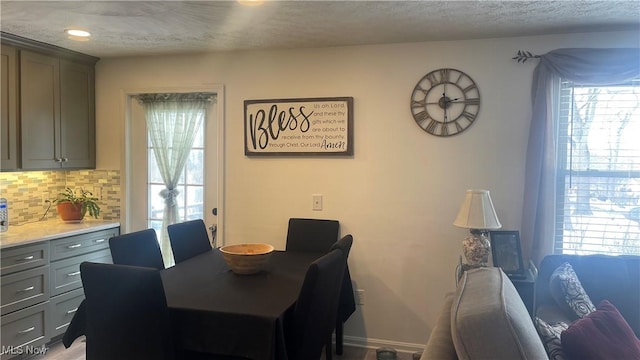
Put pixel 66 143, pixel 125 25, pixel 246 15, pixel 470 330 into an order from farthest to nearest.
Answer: pixel 66 143
pixel 125 25
pixel 246 15
pixel 470 330

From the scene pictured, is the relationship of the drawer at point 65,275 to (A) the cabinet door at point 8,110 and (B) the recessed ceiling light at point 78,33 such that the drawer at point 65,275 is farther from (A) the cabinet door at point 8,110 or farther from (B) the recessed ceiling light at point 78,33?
(B) the recessed ceiling light at point 78,33

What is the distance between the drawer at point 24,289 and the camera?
2.92 meters

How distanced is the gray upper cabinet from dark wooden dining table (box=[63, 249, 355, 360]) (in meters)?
1.80

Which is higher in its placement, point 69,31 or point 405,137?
point 69,31

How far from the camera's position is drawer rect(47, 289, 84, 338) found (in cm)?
327

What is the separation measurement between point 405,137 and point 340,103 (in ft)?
1.82

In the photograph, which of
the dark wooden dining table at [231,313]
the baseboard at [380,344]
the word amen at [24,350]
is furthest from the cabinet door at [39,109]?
the baseboard at [380,344]

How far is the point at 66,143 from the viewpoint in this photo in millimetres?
3727

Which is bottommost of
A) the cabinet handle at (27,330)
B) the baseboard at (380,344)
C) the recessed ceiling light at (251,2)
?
the baseboard at (380,344)

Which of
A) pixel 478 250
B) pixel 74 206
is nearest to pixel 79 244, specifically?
pixel 74 206

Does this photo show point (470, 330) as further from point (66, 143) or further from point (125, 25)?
point (66, 143)

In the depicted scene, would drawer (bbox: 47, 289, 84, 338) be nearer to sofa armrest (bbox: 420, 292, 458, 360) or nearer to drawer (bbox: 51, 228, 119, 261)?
drawer (bbox: 51, 228, 119, 261)

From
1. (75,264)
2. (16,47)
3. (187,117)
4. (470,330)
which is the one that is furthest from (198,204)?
(470,330)

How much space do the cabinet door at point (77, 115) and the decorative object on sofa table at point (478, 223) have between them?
316 cm
